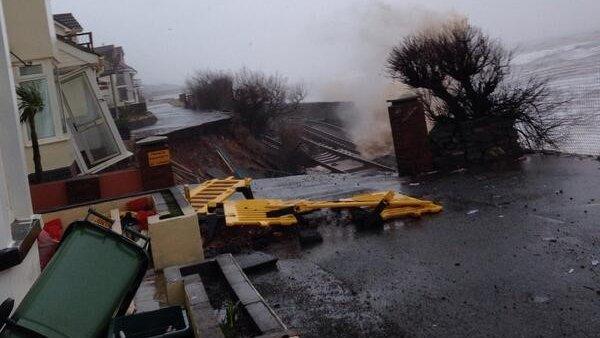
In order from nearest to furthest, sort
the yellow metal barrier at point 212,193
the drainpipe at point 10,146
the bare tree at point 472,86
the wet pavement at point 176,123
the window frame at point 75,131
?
the drainpipe at point 10,146
the yellow metal barrier at point 212,193
the bare tree at point 472,86
the window frame at point 75,131
the wet pavement at point 176,123

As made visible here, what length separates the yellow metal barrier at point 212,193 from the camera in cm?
876

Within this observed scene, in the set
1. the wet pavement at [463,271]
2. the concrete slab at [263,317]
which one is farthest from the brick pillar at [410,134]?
the concrete slab at [263,317]

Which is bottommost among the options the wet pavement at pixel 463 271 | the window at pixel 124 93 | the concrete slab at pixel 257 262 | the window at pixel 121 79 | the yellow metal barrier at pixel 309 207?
the wet pavement at pixel 463 271

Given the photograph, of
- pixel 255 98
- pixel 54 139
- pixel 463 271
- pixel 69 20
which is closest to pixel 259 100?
pixel 255 98

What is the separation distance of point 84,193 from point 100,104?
614cm

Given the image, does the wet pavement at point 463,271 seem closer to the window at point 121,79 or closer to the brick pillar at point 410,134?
the brick pillar at point 410,134

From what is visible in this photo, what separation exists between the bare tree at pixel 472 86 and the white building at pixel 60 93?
25.0ft

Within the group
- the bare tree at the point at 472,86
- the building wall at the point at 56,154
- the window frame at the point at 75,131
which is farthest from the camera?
the window frame at the point at 75,131

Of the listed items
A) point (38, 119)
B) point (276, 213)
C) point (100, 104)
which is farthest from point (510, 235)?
point (100, 104)

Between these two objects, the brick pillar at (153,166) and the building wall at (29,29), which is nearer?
the brick pillar at (153,166)

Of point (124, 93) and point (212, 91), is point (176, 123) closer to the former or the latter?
point (212, 91)

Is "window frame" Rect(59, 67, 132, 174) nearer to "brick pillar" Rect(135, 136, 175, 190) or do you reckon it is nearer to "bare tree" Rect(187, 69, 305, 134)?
"brick pillar" Rect(135, 136, 175, 190)

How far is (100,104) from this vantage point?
559 inches

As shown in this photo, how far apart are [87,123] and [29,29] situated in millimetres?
3011
